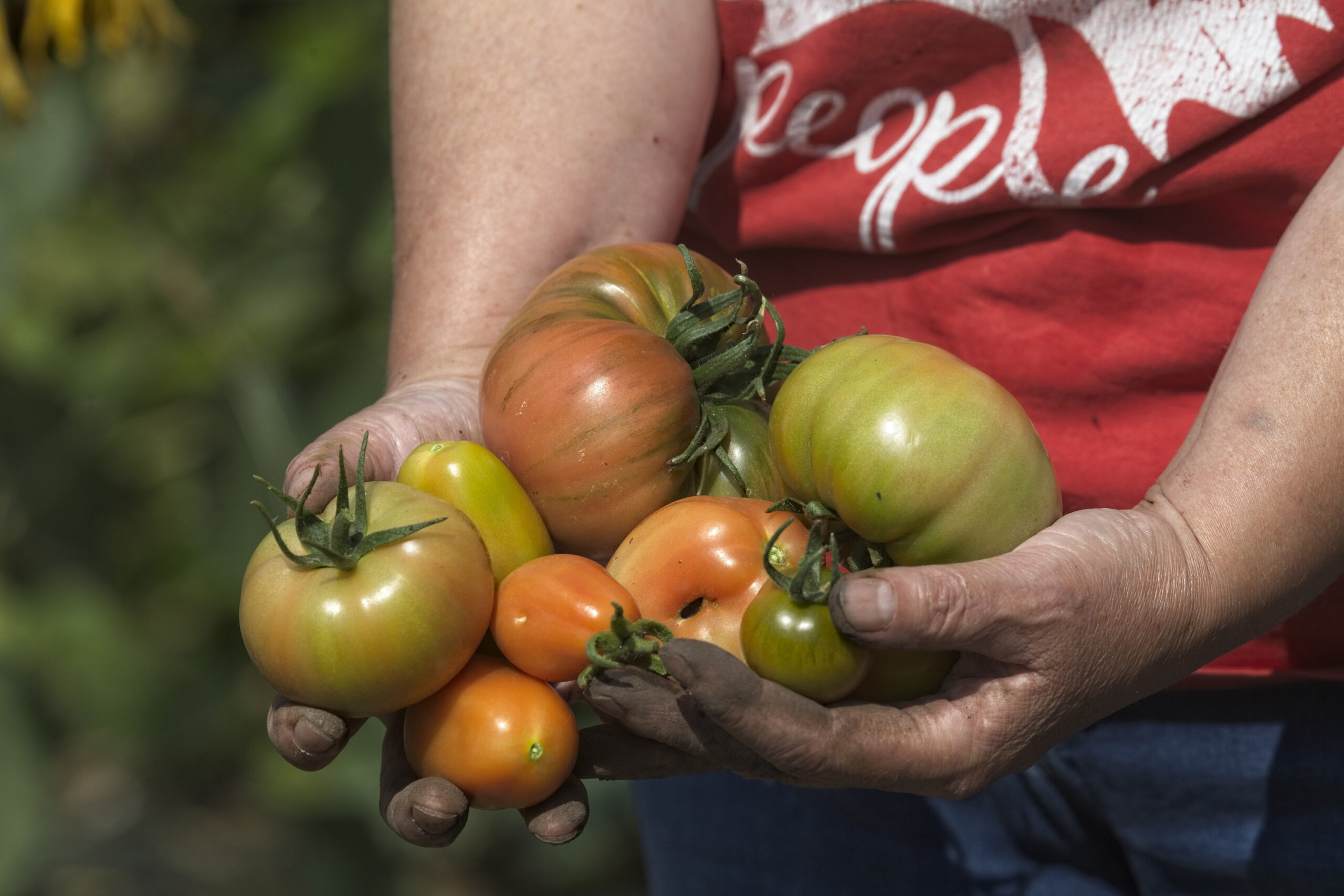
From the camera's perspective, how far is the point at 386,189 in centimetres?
245

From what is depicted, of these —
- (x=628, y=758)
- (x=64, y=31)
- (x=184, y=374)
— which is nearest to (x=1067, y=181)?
(x=628, y=758)

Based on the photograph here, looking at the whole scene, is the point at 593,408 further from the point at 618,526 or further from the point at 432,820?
the point at 432,820

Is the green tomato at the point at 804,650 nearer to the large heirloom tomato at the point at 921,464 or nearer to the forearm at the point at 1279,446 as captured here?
the large heirloom tomato at the point at 921,464

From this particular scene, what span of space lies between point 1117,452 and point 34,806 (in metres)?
2.50

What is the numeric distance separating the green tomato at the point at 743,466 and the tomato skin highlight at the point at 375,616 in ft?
0.92

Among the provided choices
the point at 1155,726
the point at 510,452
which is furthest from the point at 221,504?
the point at 1155,726

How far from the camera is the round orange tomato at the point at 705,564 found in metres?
1.13

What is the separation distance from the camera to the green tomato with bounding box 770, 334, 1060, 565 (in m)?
1.05

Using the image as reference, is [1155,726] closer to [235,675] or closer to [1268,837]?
[1268,837]

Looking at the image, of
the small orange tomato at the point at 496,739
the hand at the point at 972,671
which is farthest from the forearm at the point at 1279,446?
the small orange tomato at the point at 496,739

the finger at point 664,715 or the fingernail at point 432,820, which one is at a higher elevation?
the finger at point 664,715

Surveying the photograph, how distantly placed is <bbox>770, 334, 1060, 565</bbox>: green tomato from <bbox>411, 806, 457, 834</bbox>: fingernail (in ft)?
1.51

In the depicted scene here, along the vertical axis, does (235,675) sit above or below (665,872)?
below

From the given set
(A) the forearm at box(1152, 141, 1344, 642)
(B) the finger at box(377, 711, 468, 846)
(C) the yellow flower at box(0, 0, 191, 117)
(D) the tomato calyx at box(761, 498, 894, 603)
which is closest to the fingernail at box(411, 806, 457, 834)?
(B) the finger at box(377, 711, 468, 846)
